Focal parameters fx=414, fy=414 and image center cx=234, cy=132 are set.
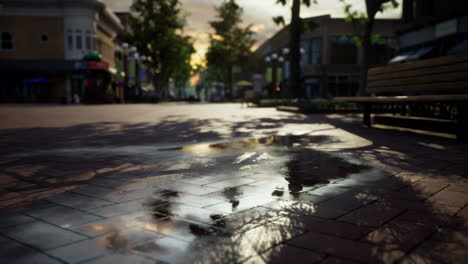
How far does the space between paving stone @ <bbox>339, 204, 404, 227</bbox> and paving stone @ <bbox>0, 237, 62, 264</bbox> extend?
6.35 ft

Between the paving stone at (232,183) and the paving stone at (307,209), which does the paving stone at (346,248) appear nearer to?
the paving stone at (307,209)

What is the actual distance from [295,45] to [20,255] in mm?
19088

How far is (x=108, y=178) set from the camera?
14.5ft

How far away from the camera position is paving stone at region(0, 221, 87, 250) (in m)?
2.50

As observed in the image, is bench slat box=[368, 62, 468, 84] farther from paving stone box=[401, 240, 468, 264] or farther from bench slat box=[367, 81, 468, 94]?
paving stone box=[401, 240, 468, 264]

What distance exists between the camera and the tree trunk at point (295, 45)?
19969 millimetres

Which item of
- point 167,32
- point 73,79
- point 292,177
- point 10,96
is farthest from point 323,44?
point 292,177

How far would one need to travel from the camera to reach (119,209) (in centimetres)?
325

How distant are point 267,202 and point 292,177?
3.46 ft

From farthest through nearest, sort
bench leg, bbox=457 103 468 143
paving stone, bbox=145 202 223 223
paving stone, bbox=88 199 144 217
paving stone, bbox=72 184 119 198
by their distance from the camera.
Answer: bench leg, bbox=457 103 468 143
paving stone, bbox=72 184 119 198
paving stone, bbox=88 199 144 217
paving stone, bbox=145 202 223 223

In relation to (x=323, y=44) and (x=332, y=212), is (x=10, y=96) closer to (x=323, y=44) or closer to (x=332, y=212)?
(x=323, y=44)

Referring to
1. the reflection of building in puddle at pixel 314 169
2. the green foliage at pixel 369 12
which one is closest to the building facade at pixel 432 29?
the green foliage at pixel 369 12

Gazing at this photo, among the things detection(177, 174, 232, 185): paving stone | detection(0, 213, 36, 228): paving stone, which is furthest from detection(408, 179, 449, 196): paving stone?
detection(0, 213, 36, 228): paving stone

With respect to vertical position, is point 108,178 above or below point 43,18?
below
